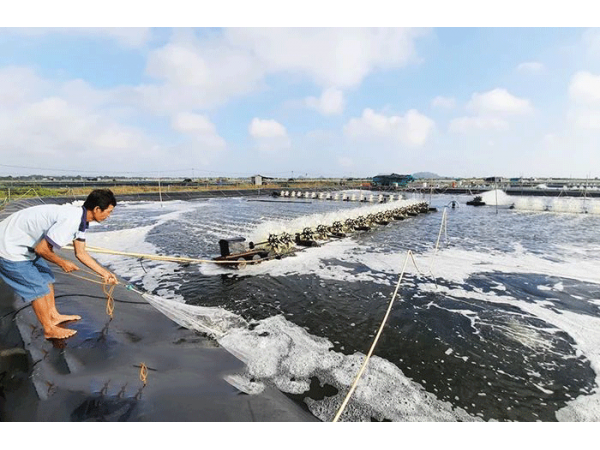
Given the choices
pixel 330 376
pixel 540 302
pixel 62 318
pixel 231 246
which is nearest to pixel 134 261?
pixel 231 246

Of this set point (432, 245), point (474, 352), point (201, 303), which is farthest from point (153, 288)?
point (432, 245)

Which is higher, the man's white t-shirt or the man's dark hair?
the man's dark hair

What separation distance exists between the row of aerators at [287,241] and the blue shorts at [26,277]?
6.27 m

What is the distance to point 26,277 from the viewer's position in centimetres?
405

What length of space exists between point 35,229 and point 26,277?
0.74 metres

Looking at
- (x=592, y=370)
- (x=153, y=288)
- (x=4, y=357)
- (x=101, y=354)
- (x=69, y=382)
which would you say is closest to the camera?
(x=69, y=382)

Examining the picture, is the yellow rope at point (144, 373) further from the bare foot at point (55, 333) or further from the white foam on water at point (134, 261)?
the white foam on water at point (134, 261)

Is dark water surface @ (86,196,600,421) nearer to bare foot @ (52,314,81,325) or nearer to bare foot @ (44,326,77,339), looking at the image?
bare foot @ (52,314,81,325)

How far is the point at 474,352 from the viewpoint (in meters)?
6.46

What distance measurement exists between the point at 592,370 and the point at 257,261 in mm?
10655

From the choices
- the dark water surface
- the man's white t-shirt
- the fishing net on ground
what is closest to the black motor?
the dark water surface

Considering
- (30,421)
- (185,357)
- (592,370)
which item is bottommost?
(592,370)

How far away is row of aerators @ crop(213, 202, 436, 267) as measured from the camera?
1261 cm

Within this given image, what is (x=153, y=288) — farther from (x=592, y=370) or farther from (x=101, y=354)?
(x=592, y=370)
